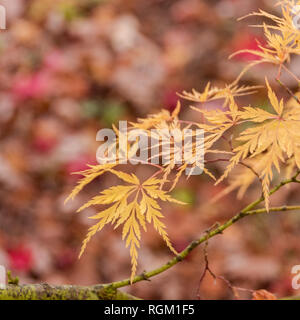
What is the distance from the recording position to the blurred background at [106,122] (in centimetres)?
181

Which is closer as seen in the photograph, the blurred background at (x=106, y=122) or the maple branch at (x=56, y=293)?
the maple branch at (x=56, y=293)

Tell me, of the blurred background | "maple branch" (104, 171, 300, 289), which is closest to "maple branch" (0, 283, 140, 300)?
"maple branch" (104, 171, 300, 289)

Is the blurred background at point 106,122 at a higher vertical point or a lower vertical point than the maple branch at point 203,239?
higher

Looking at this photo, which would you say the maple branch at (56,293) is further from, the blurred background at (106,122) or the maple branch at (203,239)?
the blurred background at (106,122)

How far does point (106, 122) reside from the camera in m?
2.25

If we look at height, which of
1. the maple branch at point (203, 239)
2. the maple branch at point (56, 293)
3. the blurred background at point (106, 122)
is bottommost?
the maple branch at point (56, 293)

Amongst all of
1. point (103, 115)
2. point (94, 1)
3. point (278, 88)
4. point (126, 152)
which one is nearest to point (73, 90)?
point (103, 115)

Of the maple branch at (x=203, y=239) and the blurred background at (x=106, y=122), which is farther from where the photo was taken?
the blurred background at (x=106, y=122)

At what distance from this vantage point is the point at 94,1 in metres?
2.75

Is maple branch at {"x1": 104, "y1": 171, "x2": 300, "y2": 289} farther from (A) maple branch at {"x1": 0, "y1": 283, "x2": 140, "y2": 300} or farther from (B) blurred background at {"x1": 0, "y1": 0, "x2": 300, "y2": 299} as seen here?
(B) blurred background at {"x1": 0, "y1": 0, "x2": 300, "y2": 299}

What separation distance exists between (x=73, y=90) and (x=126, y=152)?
182 cm

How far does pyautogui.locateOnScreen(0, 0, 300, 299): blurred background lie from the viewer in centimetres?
181

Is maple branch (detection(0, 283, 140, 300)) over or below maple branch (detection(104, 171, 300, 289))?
below

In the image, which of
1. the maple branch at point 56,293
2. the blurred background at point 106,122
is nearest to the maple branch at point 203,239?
the maple branch at point 56,293
